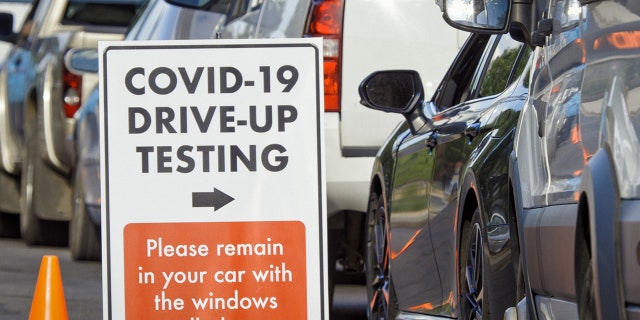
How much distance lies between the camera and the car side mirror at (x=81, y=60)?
1168 cm

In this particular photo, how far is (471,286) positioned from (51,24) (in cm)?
857

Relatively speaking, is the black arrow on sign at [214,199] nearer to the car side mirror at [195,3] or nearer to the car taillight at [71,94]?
the car side mirror at [195,3]

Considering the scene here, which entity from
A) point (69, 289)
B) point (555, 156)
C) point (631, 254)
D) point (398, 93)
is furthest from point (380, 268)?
point (631, 254)

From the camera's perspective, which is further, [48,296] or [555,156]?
[48,296]

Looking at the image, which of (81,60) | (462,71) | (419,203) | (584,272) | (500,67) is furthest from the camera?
(81,60)

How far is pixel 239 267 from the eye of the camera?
17.0 ft

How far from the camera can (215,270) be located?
5.19 metres

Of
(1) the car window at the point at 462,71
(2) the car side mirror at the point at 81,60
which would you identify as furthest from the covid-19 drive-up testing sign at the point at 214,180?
(2) the car side mirror at the point at 81,60

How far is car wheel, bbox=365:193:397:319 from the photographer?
22.8 feet

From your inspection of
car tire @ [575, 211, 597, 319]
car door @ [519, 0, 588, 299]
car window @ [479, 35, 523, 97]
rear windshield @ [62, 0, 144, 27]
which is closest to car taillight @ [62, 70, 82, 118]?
rear windshield @ [62, 0, 144, 27]

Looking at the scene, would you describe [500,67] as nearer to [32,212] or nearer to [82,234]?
[82,234]

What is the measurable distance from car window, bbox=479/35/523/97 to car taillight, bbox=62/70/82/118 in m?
7.08

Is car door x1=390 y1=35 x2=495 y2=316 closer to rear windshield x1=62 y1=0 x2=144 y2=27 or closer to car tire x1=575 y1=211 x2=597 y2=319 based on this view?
car tire x1=575 y1=211 x2=597 y2=319

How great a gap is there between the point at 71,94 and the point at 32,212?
1333 millimetres
